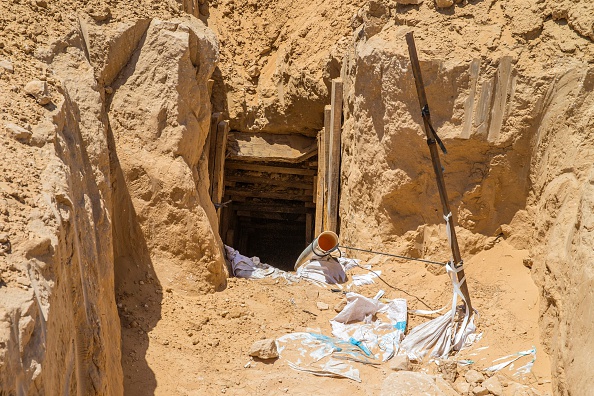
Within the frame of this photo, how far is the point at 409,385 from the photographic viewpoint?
4191mm

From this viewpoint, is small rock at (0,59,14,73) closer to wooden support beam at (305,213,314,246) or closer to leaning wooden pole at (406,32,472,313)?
leaning wooden pole at (406,32,472,313)

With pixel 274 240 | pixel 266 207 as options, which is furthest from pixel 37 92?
pixel 274 240

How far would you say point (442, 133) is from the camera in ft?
18.6

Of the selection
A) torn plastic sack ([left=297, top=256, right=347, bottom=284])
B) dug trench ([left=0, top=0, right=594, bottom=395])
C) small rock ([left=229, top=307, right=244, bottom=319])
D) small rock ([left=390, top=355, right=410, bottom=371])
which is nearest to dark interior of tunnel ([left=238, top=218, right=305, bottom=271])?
dug trench ([left=0, top=0, right=594, bottom=395])

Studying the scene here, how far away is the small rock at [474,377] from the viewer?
4297 millimetres

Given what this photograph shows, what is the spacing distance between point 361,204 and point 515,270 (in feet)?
6.44

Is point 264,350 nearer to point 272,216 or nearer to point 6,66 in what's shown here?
point 6,66

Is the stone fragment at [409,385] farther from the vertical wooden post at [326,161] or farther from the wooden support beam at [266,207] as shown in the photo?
the wooden support beam at [266,207]

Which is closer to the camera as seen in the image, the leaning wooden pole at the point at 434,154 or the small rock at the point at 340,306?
the leaning wooden pole at the point at 434,154

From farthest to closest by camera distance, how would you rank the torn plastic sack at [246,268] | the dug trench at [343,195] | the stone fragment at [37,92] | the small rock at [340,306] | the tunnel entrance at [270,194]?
the tunnel entrance at [270,194], the torn plastic sack at [246,268], the small rock at [340,306], the stone fragment at [37,92], the dug trench at [343,195]

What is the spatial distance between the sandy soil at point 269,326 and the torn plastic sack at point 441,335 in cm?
10

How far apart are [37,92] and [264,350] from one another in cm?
231

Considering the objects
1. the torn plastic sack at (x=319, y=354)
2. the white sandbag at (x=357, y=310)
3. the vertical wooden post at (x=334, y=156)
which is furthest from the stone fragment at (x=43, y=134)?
the vertical wooden post at (x=334, y=156)

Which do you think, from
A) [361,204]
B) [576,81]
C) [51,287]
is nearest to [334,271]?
[361,204]
